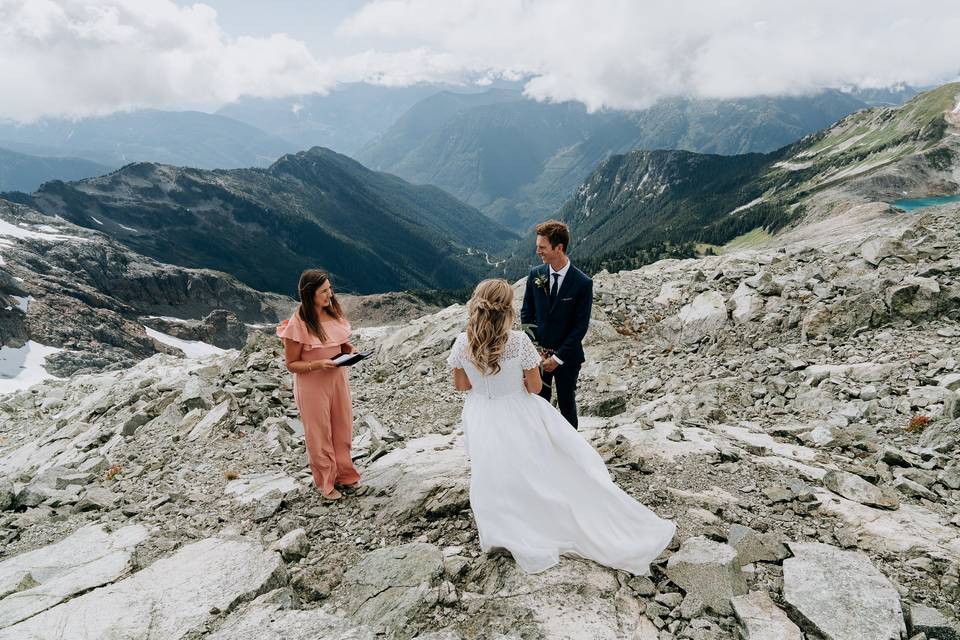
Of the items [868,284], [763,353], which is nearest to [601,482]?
[763,353]

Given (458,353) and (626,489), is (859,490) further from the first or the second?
(458,353)

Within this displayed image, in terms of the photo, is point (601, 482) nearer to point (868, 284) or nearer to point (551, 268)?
point (551, 268)

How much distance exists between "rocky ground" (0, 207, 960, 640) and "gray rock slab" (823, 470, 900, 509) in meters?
0.03

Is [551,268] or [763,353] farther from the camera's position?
[763,353]

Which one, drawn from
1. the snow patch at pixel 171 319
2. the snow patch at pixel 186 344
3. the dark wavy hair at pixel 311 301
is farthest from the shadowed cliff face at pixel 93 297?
the dark wavy hair at pixel 311 301

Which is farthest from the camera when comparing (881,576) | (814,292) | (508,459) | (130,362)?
(130,362)

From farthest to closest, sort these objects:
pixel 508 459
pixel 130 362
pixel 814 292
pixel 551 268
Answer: pixel 130 362 → pixel 814 292 → pixel 551 268 → pixel 508 459

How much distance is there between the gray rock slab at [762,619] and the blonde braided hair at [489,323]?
10.5ft

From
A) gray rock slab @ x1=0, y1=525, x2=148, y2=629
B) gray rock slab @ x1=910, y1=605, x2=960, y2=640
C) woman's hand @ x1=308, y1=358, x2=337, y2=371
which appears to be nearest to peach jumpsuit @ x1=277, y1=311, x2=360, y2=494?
woman's hand @ x1=308, y1=358, x2=337, y2=371

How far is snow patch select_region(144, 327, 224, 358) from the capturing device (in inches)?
4509

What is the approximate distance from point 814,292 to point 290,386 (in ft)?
51.1

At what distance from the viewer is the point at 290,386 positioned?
15.2 meters

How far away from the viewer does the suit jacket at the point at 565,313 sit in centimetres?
733

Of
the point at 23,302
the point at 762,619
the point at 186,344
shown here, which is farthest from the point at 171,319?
the point at 762,619
